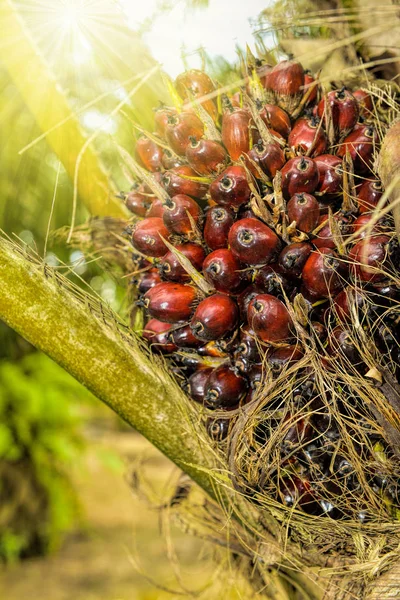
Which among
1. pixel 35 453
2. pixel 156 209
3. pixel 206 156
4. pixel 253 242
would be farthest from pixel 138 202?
pixel 35 453

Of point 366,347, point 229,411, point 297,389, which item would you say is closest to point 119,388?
point 229,411

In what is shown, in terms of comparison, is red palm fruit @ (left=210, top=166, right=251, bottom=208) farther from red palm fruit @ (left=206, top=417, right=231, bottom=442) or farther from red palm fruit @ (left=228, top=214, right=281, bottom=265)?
red palm fruit @ (left=206, top=417, right=231, bottom=442)

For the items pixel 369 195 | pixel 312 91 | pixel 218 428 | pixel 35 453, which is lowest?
pixel 35 453

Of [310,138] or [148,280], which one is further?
[148,280]

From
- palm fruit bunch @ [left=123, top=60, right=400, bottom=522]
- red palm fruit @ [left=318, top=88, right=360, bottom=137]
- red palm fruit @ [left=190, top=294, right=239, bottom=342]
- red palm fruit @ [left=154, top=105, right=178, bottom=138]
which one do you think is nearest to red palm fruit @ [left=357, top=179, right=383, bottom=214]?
palm fruit bunch @ [left=123, top=60, right=400, bottom=522]

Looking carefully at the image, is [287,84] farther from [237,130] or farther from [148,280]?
[148,280]

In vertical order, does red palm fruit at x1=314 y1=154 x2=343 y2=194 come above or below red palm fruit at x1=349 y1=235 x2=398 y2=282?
above
